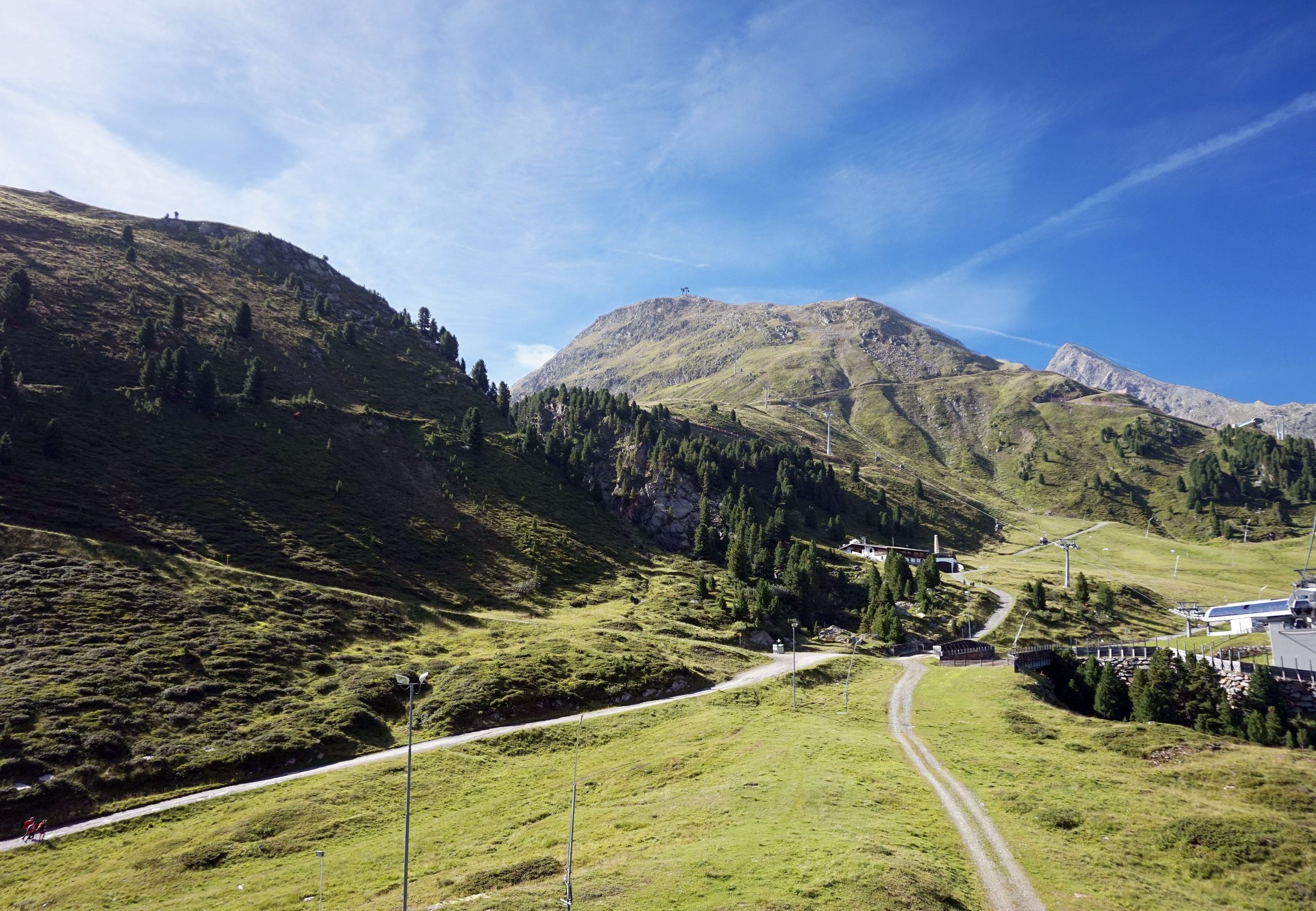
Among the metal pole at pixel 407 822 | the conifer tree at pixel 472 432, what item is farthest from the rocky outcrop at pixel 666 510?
the metal pole at pixel 407 822

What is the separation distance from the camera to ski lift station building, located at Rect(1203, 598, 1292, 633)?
111125 mm

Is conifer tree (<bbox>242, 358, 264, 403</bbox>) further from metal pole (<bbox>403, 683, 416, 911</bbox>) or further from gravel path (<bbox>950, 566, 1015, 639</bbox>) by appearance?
gravel path (<bbox>950, 566, 1015, 639</bbox>)

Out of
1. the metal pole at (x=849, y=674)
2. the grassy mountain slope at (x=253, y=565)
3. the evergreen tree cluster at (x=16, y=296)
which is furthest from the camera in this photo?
the evergreen tree cluster at (x=16, y=296)

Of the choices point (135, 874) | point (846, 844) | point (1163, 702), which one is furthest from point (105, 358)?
point (1163, 702)

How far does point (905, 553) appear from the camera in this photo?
175 meters

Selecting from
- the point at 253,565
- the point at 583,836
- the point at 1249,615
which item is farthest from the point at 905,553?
the point at 583,836

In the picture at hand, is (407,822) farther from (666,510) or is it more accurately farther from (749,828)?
(666,510)

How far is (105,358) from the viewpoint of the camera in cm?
13575

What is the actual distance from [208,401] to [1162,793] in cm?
16694

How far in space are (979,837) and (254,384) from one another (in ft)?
546

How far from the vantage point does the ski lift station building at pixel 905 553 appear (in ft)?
550

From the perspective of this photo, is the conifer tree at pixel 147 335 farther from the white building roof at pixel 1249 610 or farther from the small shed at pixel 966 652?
the white building roof at pixel 1249 610

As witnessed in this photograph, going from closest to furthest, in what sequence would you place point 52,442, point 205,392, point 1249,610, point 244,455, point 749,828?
point 749,828 < point 52,442 < point 1249,610 < point 244,455 < point 205,392

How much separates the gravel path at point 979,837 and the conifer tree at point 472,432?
5334 inches
